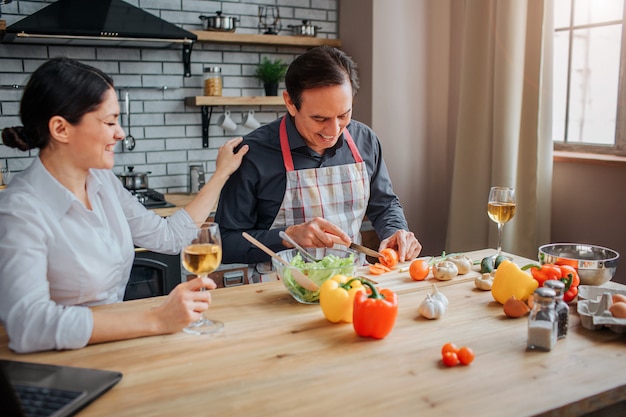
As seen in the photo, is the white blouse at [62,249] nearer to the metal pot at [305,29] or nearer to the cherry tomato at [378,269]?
the cherry tomato at [378,269]

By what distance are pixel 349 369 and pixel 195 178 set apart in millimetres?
2790

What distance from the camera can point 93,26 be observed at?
3.16m

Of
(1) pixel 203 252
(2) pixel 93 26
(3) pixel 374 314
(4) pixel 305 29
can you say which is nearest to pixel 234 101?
(4) pixel 305 29

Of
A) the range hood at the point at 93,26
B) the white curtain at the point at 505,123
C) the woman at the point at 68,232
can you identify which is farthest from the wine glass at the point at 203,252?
the white curtain at the point at 505,123

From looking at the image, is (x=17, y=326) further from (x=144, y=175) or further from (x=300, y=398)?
(x=144, y=175)

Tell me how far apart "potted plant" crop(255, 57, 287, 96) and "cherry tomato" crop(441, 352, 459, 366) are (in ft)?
9.78

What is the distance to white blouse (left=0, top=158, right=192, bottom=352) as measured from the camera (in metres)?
1.38

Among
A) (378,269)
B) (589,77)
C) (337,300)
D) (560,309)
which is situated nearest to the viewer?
(560,309)

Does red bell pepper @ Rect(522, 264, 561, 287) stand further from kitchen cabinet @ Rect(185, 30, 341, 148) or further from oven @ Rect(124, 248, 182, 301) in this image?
kitchen cabinet @ Rect(185, 30, 341, 148)

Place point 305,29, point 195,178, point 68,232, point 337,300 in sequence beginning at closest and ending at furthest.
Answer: point 337,300
point 68,232
point 195,178
point 305,29

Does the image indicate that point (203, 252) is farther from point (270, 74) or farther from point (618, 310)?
point (270, 74)

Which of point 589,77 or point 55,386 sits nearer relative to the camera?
point 55,386

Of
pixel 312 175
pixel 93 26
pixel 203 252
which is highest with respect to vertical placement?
pixel 93 26

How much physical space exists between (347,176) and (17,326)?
1.42 metres
